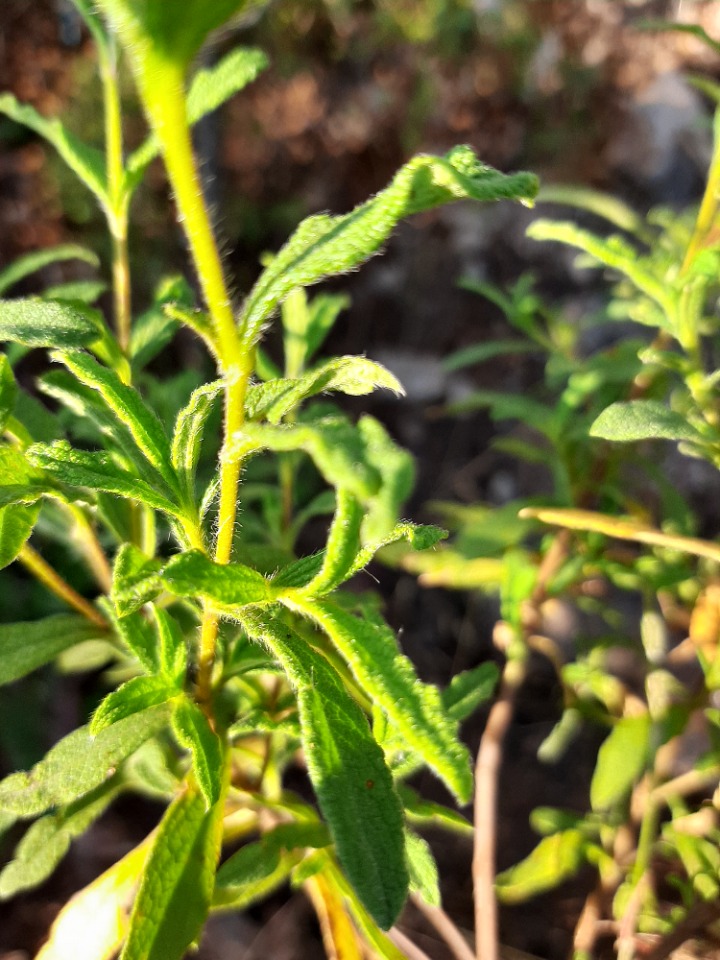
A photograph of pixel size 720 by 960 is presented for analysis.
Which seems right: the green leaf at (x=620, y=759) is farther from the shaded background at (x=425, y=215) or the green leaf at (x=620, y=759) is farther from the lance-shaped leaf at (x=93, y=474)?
the lance-shaped leaf at (x=93, y=474)

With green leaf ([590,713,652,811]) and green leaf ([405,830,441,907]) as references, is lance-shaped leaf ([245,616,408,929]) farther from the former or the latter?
Answer: green leaf ([590,713,652,811])

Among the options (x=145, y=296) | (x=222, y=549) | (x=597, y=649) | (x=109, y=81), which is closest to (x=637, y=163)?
(x=145, y=296)

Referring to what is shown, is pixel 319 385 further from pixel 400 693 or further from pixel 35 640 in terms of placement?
pixel 35 640

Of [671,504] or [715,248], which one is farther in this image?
[671,504]

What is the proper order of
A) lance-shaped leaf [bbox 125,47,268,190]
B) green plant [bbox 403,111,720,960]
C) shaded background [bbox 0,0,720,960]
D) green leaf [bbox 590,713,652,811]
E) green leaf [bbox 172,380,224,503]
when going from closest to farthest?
green leaf [bbox 172,380,224,503]
lance-shaped leaf [bbox 125,47,268,190]
green plant [bbox 403,111,720,960]
green leaf [bbox 590,713,652,811]
shaded background [bbox 0,0,720,960]

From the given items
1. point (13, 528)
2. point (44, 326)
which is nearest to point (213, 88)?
point (44, 326)

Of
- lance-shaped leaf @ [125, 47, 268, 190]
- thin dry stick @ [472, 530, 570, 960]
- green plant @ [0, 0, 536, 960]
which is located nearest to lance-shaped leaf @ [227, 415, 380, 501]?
green plant @ [0, 0, 536, 960]

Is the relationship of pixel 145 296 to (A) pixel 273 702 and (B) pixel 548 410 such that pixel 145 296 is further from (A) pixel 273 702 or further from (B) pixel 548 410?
(A) pixel 273 702
